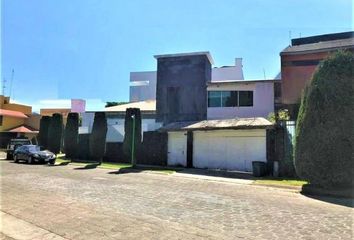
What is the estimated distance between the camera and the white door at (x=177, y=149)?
29344 millimetres

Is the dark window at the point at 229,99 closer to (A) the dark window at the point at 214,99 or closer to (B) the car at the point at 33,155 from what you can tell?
(A) the dark window at the point at 214,99

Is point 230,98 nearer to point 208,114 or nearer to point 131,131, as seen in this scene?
point 208,114

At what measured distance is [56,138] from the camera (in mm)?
42562

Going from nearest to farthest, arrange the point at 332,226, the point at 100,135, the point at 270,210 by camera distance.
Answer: the point at 332,226 < the point at 270,210 < the point at 100,135

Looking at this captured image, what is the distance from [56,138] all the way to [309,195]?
3277 centimetres

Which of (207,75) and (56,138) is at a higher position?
(207,75)

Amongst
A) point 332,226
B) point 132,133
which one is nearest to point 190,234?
point 332,226

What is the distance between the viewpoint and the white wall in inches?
1288

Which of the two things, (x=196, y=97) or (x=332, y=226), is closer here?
(x=332, y=226)

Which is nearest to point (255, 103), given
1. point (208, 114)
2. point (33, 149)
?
point (208, 114)

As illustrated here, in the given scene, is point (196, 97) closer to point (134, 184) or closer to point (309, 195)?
point (134, 184)

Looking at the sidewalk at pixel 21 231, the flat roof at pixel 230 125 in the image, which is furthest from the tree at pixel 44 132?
the sidewalk at pixel 21 231

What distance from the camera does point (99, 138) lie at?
34.4 m

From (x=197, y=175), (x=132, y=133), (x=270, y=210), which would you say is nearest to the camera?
(x=270, y=210)
